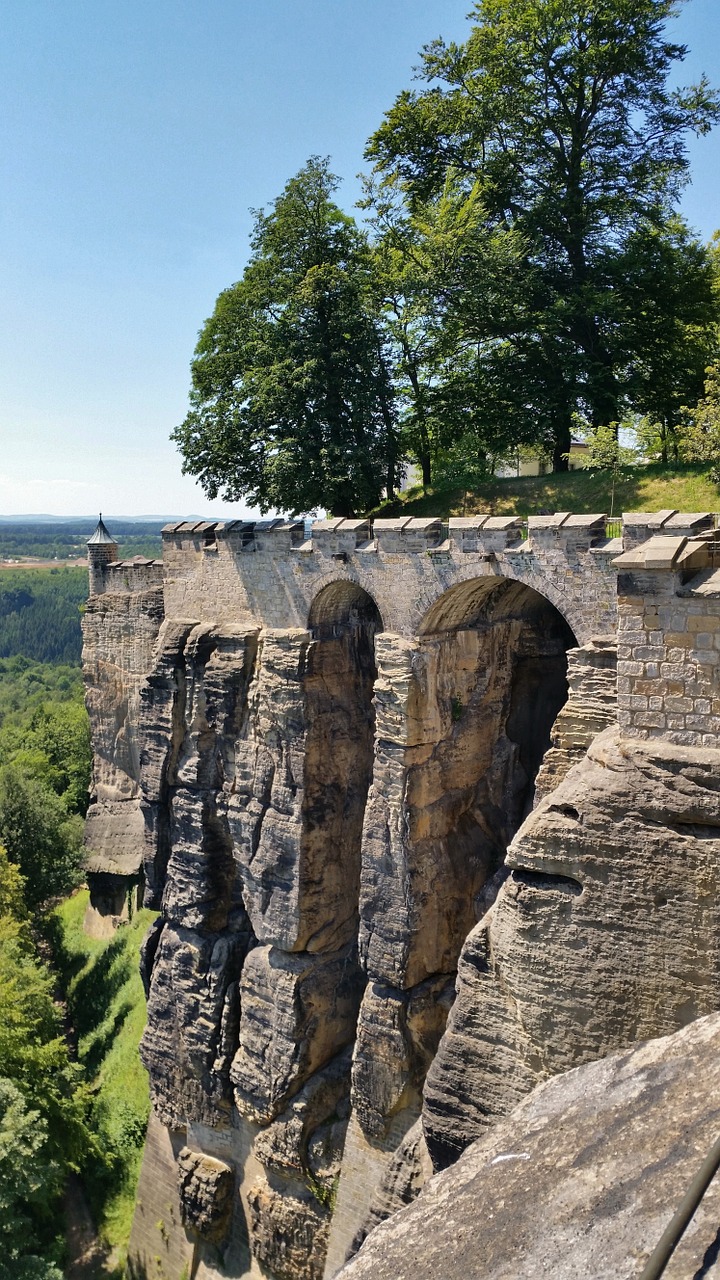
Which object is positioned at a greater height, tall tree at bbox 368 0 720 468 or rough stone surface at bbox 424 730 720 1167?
tall tree at bbox 368 0 720 468

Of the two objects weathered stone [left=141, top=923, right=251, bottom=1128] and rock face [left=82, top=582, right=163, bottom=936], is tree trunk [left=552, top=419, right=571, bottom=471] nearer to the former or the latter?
rock face [left=82, top=582, right=163, bottom=936]

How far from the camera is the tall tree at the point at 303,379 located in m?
19.2

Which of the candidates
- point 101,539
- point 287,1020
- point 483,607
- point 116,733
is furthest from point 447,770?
point 101,539

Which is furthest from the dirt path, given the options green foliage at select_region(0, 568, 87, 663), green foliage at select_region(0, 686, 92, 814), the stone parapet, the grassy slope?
green foliage at select_region(0, 568, 87, 663)

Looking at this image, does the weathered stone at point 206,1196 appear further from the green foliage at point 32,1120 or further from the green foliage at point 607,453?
the green foliage at point 607,453

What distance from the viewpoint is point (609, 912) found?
8242 millimetres

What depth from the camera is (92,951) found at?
3030 centimetres

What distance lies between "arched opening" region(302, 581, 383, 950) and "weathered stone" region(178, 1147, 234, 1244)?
221 inches

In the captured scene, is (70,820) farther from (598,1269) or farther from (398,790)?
(598,1269)

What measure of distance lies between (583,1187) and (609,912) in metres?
2.83

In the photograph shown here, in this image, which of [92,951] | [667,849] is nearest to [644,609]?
[667,849]

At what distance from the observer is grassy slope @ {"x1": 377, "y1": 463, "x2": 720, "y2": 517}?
55.3 feet

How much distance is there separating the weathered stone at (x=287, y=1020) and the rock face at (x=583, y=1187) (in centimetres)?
1093

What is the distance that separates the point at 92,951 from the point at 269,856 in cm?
1558
